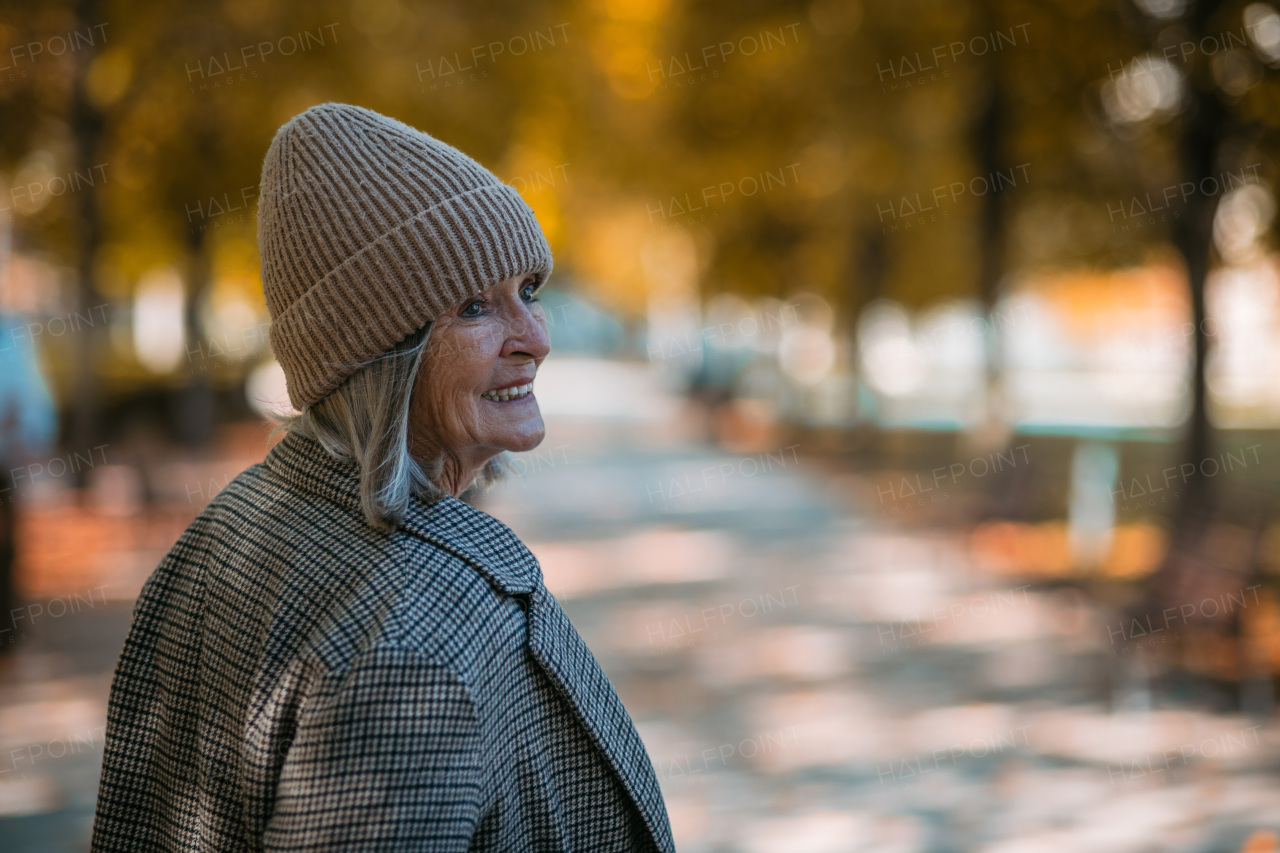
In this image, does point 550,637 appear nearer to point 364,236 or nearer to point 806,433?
point 364,236

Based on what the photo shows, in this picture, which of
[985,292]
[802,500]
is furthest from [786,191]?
[985,292]

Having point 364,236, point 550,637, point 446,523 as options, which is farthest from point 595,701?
point 364,236

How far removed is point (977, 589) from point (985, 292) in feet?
12.9

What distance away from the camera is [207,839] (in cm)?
169

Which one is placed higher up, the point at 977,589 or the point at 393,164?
the point at 393,164

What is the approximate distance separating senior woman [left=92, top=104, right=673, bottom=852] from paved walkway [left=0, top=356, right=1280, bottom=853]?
3615 millimetres

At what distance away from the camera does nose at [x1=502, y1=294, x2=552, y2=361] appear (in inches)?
75.3

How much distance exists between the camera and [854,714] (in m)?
6.84

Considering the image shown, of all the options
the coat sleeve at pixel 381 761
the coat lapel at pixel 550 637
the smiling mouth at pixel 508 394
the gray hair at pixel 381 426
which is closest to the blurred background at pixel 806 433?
the gray hair at pixel 381 426

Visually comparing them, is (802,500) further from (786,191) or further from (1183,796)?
(1183,796)

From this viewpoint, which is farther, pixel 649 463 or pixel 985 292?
pixel 649 463

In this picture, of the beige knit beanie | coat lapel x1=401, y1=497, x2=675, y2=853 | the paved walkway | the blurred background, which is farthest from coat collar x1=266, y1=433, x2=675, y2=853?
the paved walkway

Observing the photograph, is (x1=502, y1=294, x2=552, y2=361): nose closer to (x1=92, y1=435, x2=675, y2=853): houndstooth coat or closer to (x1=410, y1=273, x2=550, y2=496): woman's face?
(x1=410, y1=273, x2=550, y2=496): woman's face

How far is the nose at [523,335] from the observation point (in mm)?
1913
